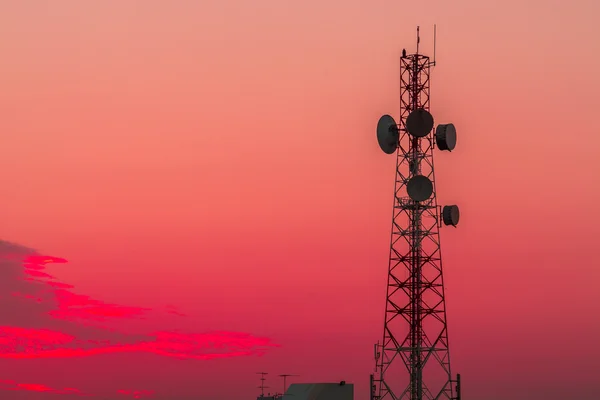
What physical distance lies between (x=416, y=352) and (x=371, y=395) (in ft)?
18.3

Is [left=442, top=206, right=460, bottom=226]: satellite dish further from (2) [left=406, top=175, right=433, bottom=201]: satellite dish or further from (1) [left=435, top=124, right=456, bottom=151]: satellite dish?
(1) [left=435, top=124, right=456, bottom=151]: satellite dish

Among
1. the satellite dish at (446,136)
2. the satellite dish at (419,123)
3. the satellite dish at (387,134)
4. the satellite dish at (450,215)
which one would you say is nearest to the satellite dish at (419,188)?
the satellite dish at (450,215)

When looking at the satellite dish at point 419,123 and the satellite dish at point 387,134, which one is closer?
the satellite dish at point 419,123

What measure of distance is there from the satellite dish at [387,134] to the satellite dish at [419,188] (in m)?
4.29

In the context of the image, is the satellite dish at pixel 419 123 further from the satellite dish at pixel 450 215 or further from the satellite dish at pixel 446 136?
the satellite dish at pixel 450 215

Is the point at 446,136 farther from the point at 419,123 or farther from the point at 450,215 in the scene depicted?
the point at 450,215

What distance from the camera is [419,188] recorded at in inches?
5197

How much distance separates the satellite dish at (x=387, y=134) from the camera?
135 m

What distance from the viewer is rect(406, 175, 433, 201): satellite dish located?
131875 millimetres

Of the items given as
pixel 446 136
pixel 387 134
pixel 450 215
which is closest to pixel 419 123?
pixel 446 136

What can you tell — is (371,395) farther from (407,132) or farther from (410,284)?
(407,132)

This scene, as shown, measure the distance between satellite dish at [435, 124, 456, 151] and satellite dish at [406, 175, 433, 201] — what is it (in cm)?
328

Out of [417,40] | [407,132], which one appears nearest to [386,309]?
[407,132]

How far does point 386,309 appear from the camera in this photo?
13275cm
